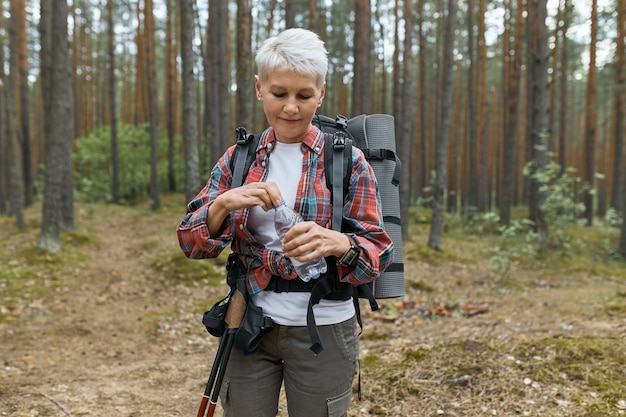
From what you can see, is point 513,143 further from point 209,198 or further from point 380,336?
point 209,198

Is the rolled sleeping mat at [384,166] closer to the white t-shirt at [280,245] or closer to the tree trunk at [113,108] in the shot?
the white t-shirt at [280,245]

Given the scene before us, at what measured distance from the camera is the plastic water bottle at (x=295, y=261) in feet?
5.30

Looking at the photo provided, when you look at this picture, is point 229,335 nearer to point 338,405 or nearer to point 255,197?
point 338,405

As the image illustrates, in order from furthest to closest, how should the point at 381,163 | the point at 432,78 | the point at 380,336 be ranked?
the point at 432,78, the point at 380,336, the point at 381,163

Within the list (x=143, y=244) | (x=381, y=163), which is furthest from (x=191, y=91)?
(x=381, y=163)

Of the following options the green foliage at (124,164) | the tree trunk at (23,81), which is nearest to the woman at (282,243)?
the tree trunk at (23,81)

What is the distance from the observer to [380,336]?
5.61 metres

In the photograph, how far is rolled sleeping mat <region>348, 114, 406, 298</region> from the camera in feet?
6.59

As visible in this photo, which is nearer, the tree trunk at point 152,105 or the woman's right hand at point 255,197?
the woman's right hand at point 255,197

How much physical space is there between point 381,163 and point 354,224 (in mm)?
426

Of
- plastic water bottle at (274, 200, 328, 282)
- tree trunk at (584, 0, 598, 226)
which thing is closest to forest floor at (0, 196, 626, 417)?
plastic water bottle at (274, 200, 328, 282)

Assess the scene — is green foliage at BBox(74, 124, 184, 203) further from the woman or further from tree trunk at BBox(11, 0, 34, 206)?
the woman

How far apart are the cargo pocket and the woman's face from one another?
3.20ft

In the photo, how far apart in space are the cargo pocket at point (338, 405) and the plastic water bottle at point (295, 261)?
47 centimetres
